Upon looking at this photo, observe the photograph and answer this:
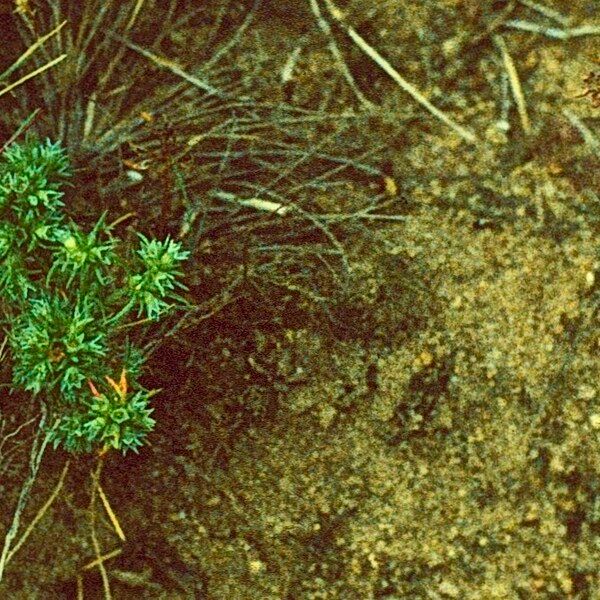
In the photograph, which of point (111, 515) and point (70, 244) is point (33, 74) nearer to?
point (70, 244)

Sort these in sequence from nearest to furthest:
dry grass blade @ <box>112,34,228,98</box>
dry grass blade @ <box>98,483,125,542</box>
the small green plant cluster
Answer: the small green plant cluster < dry grass blade @ <box>98,483,125,542</box> < dry grass blade @ <box>112,34,228,98</box>

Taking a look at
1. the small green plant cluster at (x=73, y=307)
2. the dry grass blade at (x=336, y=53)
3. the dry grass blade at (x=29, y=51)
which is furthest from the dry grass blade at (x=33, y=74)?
Answer: the dry grass blade at (x=336, y=53)

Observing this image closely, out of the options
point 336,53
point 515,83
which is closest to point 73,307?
point 336,53

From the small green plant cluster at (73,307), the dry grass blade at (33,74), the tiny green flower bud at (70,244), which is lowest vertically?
the small green plant cluster at (73,307)

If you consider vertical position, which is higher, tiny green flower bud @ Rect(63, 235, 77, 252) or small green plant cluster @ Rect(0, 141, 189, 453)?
tiny green flower bud @ Rect(63, 235, 77, 252)

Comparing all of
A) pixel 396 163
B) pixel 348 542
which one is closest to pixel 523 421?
pixel 348 542

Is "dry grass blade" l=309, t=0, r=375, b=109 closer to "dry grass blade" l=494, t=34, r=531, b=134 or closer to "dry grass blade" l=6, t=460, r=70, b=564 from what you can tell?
"dry grass blade" l=494, t=34, r=531, b=134

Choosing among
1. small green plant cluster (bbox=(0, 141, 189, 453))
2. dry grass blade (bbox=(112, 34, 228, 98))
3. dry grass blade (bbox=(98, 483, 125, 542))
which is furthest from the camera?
dry grass blade (bbox=(112, 34, 228, 98))

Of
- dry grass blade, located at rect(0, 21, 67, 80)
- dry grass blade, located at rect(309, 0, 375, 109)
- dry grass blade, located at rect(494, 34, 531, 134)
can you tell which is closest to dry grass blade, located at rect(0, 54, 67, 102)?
dry grass blade, located at rect(0, 21, 67, 80)

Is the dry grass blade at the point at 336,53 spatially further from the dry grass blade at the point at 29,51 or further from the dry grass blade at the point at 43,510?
the dry grass blade at the point at 43,510
